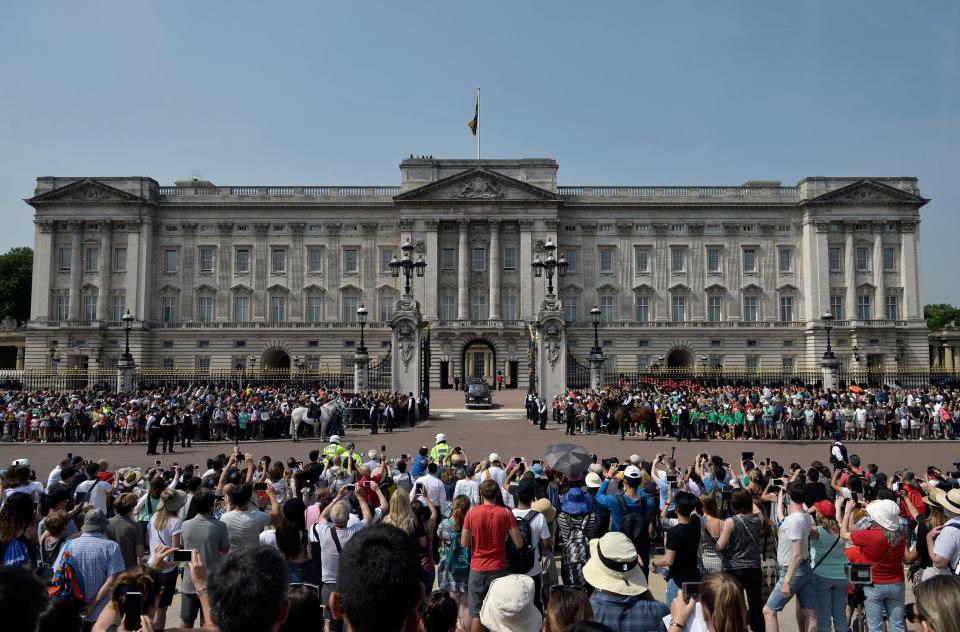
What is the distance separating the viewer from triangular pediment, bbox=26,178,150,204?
5703 centimetres

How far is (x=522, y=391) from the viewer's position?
51.7m

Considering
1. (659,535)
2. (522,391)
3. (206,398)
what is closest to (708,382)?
(522,391)

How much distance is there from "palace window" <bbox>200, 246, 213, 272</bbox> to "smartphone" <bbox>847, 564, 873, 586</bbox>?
6044 centimetres

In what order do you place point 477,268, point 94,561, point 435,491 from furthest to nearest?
1. point 477,268
2. point 435,491
3. point 94,561

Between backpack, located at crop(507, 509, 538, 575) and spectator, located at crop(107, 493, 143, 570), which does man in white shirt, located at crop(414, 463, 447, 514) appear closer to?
backpack, located at crop(507, 509, 538, 575)

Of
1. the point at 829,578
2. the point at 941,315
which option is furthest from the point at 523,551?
the point at 941,315

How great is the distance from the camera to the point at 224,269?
5881 centimetres

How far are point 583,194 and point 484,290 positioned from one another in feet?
42.2

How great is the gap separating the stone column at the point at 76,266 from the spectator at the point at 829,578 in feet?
210

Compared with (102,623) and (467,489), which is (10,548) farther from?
(467,489)

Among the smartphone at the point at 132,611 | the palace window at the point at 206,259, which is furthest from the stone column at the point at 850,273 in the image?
the smartphone at the point at 132,611

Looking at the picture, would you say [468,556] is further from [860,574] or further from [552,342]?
[552,342]

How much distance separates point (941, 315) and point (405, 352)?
104530 mm

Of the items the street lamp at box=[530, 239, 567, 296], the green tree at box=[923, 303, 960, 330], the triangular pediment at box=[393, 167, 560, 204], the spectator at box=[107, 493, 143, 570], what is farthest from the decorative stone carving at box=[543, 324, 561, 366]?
the green tree at box=[923, 303, 960, 330]
